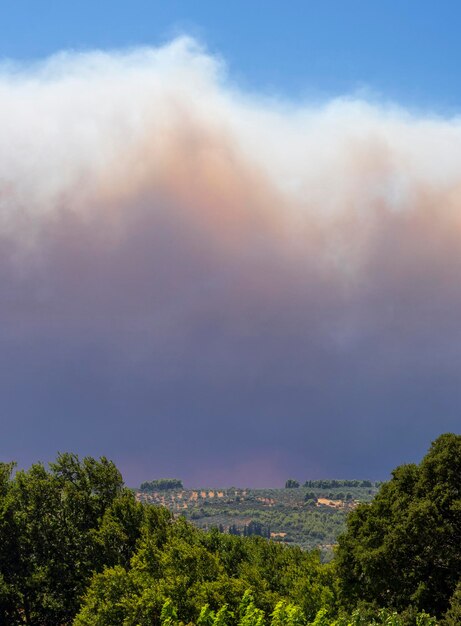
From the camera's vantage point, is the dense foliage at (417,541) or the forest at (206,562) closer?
the forest at (206,562)

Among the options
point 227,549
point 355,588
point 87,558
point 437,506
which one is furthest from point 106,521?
point 437,506

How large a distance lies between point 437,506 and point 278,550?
2473 cm

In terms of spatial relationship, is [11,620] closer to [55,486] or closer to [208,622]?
[55,486]

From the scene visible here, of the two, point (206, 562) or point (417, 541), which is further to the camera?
point (206, 562)

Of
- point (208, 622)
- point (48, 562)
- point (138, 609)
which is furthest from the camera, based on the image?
point (48, 562)

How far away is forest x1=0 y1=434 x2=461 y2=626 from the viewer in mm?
57250

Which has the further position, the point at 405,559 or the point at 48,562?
the point at 48,562

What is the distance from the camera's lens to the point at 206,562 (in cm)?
6481

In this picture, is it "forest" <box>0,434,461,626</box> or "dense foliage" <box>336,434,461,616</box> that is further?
"dense foliage" <box>336,434,461,616</box>

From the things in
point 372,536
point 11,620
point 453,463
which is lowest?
point 11,620

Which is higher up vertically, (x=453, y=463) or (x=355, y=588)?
(x=453, y=463)

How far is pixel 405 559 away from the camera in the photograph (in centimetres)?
6028

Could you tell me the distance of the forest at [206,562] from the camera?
188 ft

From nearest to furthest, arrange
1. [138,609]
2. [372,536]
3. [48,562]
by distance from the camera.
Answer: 1. [138,609]
2. [372,536]
3. [48,562]
